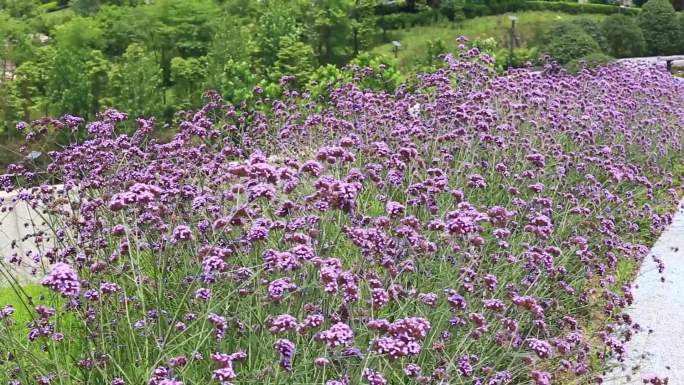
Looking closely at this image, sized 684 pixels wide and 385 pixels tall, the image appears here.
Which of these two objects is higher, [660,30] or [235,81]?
[235,81]

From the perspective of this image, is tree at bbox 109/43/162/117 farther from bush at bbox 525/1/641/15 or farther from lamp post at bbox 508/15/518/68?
bush at bbox 525/1/641/15

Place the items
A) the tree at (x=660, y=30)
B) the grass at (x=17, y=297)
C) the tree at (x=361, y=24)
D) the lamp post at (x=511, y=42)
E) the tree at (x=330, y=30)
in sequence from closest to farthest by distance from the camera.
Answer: the grass at (x=17, y=297)
the tree at (x=330, y=30)
the tree at (x=361, y=24)
the lamp post at (x=511, y=42)
the tree at (x=660, y=30)

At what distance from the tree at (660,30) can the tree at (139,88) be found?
13.2 m

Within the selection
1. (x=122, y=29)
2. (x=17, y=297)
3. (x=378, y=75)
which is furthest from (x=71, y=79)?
(x=17, y=297)

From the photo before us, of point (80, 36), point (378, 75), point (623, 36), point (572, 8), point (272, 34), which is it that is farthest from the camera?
point (572, 8)

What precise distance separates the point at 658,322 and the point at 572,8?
79.2ft

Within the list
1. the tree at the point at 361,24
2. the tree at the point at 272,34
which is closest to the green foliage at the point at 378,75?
the tree at the point at 272,34

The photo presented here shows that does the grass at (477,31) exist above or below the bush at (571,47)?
below

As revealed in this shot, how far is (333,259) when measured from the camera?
2533 mm

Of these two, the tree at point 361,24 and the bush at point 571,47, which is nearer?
the bush at point 571,47

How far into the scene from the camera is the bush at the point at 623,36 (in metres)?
17.3

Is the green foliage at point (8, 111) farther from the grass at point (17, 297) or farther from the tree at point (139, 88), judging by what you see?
the grass at point (17, 297)

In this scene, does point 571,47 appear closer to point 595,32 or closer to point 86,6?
point 595,32

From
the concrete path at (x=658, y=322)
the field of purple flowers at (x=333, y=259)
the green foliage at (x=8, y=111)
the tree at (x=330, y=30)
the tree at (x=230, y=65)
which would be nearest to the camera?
the field of purple flowers at (x=333, y=259)
